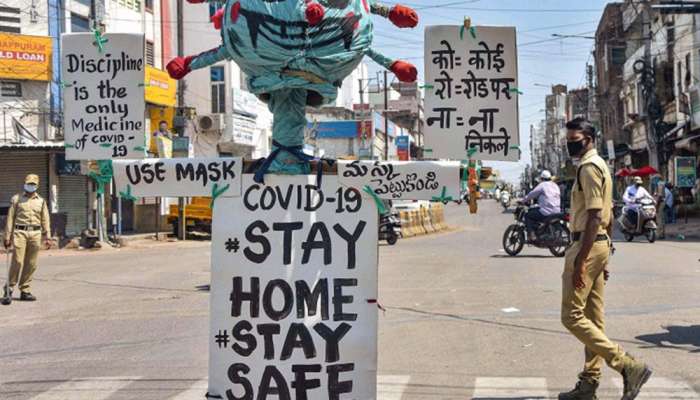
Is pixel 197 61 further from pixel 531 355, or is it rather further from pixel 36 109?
pixel 36 109

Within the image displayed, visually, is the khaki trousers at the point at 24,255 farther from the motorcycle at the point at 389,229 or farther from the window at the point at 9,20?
the window at the point at 9,20

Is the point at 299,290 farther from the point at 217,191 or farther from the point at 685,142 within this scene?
the point at 685,142

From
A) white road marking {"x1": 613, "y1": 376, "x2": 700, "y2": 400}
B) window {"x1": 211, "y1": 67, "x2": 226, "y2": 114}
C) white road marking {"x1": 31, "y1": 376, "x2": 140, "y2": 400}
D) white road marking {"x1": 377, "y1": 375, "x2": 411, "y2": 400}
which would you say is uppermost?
window {"x1": 211, "y1": 67, "x2": 226, "y2": 114}

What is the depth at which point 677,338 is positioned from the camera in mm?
7965

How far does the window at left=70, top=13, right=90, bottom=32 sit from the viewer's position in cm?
2655

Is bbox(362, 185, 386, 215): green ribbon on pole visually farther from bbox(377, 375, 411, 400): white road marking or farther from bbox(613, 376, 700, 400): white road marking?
bbox(613, 376, 700, 400): white road marking

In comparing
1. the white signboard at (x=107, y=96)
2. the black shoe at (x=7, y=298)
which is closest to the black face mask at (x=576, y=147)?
the white signboard at (x=107, y=96)

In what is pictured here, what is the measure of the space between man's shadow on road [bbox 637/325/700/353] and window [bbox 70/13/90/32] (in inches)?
900

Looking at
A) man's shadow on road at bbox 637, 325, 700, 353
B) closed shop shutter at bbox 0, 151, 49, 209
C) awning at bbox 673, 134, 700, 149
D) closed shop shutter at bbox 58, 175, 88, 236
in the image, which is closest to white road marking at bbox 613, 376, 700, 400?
man's shadow on road at bbox 637, 325, 700, 353

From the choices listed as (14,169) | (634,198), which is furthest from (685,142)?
(14,169)

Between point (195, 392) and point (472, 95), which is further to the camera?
point (195, 392)

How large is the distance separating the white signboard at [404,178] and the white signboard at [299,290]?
75mm

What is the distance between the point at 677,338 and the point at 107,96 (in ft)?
19.8

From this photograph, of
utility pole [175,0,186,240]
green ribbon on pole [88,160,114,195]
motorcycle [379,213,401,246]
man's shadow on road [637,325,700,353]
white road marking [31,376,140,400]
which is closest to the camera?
green ribbon on pole [88,160,114,195]
